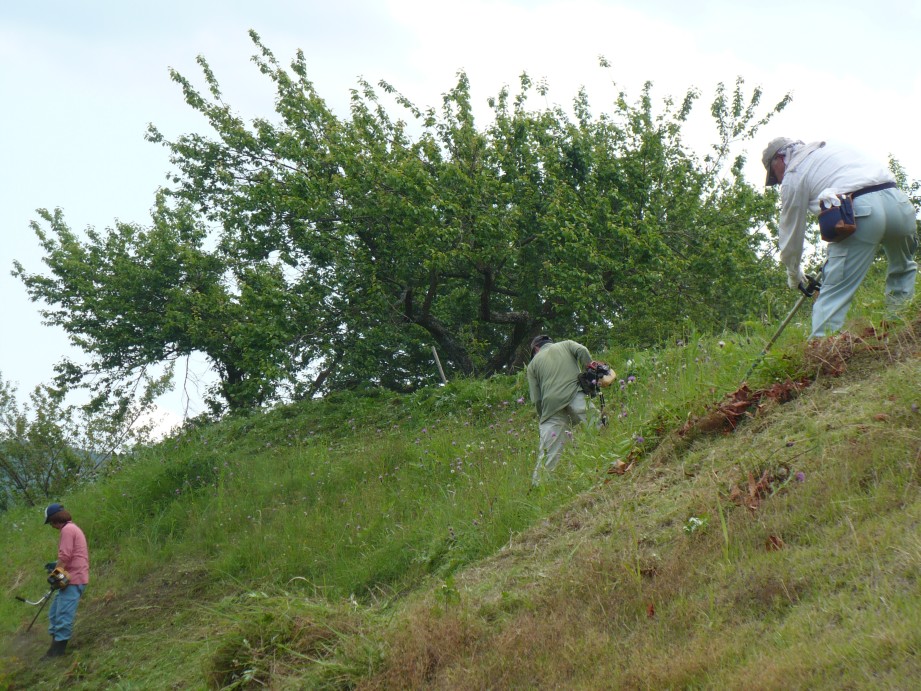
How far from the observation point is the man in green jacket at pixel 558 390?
9.67 metres

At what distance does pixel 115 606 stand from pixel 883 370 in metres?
8.98

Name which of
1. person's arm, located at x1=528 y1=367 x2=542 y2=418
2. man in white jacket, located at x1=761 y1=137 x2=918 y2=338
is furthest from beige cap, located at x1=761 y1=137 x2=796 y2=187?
person's arm, located at x1=528 y1=367 x2=542 y2=418

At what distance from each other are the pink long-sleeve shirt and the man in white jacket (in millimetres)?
8360

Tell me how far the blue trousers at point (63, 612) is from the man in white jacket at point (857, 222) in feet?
27.3

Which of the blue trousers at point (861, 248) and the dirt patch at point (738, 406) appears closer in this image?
the dirt patch at point (738, 406)

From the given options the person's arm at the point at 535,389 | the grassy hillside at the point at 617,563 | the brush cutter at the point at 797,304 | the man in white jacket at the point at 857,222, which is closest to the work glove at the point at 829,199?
the man in white jacket at the point at 857,222

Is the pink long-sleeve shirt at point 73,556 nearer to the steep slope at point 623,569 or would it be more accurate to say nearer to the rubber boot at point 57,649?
the steep slope at point 623,569

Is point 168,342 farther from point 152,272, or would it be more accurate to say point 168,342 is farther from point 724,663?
point 724,663

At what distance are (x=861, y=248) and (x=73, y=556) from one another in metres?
8.92

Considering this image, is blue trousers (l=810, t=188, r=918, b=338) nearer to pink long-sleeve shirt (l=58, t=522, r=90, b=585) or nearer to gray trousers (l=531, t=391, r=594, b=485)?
gray trousers (l=531, t=391, r=594, b=485)

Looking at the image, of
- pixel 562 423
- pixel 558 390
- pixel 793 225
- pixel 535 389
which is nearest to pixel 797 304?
pixel 793 225

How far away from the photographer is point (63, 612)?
1014 centimetres

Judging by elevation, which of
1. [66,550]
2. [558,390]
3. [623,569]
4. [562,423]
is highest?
[66,550]

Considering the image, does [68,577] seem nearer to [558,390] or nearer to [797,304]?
[558,390]
